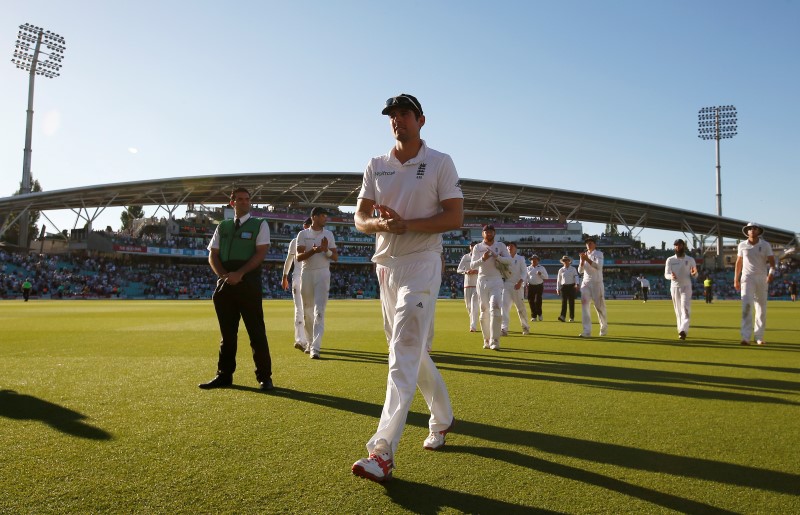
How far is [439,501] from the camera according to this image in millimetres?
2500

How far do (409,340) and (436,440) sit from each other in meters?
0.70

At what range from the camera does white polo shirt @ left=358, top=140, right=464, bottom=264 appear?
3371 mm

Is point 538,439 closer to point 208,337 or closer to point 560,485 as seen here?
point 560,485

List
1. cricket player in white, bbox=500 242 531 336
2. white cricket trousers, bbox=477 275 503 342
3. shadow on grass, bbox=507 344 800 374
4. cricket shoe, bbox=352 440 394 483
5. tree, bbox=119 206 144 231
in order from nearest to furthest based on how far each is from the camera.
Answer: cricket shoe, bbox=352 440 394 483, shadow on grass, bbox=507 344 800 374, white cricket trousers, bbox=477 275 503 342, cricket player in white, bbox=500 242 531 336, tree, bbox=119 206 144 231

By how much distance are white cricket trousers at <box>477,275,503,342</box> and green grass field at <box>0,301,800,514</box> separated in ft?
5.70

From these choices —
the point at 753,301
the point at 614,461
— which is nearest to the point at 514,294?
the point at 753,301

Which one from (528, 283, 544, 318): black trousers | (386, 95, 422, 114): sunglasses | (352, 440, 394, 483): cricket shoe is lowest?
(528, 283, 544, 318): black trousers

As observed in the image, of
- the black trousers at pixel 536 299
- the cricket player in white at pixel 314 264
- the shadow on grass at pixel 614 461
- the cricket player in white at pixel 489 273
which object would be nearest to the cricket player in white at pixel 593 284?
the cricket player in white at pixel 489 273

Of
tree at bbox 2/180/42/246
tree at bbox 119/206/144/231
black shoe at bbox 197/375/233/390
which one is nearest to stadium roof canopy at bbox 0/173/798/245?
tree at bbox 2/180/42/246

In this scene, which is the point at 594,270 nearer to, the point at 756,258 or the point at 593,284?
the point at 593,284

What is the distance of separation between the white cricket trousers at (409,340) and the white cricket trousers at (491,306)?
18.1 feet

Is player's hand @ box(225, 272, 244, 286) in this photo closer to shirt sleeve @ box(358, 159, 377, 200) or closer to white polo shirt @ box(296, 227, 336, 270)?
shirt sleeve @ box(358, 159, 377, 200)

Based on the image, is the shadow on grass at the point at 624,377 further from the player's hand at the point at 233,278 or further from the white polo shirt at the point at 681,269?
the white polo shirt at the point at 681,269

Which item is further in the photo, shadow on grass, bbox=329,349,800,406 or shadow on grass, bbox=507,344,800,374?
shadow on grass, bbox=507,344,800,374
